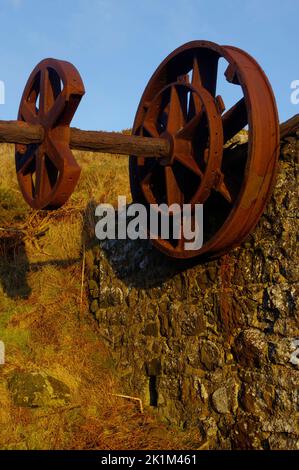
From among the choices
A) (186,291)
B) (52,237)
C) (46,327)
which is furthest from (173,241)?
(52,237)

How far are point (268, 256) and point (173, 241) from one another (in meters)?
1.15

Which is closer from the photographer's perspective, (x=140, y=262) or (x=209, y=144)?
(x=209, y=144)

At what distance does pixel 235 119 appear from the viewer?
192 inches

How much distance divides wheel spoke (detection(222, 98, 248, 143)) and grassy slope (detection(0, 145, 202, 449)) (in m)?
2.66

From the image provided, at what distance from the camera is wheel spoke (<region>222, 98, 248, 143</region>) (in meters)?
4.71

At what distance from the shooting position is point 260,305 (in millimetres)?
4461

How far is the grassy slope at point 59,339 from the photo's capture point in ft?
16.3

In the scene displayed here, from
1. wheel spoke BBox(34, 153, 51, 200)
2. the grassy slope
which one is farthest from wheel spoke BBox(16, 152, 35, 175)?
the grassy slope

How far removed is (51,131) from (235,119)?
62.9 inches

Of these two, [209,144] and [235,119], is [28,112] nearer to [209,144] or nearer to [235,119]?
[209,144]

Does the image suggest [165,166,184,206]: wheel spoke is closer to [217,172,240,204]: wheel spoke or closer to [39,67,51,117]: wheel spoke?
[217,172,240,204]: wheel spoke

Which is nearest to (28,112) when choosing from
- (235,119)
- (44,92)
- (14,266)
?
(44,92)

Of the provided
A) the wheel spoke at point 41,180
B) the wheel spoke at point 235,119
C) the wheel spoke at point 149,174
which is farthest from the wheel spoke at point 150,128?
the wheel spoke at point 41,180
